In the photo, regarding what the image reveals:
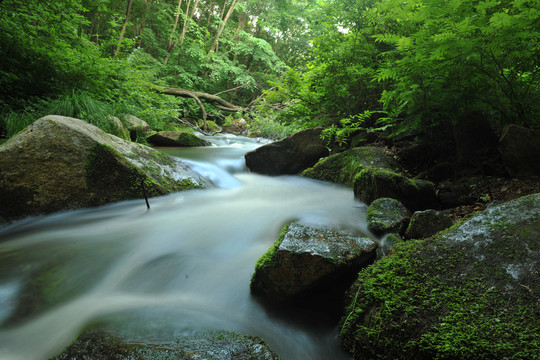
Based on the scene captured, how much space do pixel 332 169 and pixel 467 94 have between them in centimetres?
243

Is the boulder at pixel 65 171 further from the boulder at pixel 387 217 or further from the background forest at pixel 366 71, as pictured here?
the boulder at pixel 387 217

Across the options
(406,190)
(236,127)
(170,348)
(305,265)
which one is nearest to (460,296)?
(305,265)

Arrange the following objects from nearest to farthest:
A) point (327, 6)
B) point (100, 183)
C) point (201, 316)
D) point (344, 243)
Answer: point (201, 316) < point (344, 243) < point (100, 183) < point (327, 6)

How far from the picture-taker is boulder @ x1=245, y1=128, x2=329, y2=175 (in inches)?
229

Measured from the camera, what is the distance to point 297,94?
5.85m

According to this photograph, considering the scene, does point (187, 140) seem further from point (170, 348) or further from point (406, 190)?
point (170, 348)

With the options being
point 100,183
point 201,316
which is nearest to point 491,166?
point 201,316

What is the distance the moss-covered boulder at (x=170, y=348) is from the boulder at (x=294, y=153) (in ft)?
15.1

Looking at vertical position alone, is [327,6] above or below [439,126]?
above

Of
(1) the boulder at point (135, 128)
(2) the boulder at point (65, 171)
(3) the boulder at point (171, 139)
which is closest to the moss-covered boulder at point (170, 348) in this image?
(2) the boulder at point (65, 171)

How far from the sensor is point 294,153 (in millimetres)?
5879

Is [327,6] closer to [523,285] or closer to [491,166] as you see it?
[491,166]

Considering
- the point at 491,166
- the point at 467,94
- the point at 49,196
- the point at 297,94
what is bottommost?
the point at 491,166

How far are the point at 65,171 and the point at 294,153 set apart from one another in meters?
4.15
